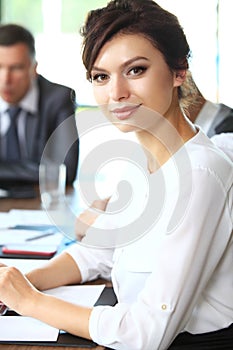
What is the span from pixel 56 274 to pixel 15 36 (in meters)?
2.17

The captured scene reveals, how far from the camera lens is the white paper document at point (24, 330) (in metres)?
1.32

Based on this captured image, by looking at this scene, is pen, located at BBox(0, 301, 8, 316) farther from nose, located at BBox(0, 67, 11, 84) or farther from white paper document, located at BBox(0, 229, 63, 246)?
nose, located at BBox(0, 67, 11, 84)

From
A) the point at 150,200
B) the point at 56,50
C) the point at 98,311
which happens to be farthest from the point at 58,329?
the point at 56,50

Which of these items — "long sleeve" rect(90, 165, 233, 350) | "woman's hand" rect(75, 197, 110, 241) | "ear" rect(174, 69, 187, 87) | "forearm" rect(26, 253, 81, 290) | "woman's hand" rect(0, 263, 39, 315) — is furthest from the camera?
"woman's hand" rect(75, 197, 110, 241)

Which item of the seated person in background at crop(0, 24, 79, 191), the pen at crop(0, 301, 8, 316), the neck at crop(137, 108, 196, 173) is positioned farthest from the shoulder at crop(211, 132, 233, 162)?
the seated person in background at crop(0, 24, 79, 191)

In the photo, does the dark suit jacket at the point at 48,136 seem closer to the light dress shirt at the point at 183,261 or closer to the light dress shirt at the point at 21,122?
the light dress shirt at the point at 21,122

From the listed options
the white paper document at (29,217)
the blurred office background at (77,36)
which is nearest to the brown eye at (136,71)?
the white paper document at (29,217)

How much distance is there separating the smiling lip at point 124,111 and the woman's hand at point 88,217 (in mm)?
614

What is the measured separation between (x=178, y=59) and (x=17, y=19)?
4.38 metres

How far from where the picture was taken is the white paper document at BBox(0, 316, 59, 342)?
4.34 ft

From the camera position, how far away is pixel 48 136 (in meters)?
3.49

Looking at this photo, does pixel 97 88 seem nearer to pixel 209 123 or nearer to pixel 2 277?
pixel 2 277

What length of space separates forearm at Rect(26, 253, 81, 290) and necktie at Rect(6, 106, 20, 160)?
185 centimetres

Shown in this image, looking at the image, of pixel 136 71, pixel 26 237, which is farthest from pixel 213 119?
pixel 136 71
